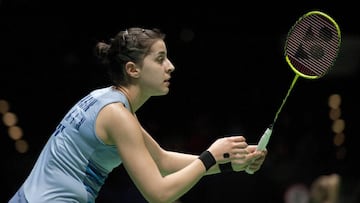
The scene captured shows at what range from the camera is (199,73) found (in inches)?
257

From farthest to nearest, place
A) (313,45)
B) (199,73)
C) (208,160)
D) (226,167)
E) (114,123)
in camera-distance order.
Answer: (199,73), (313,45), (226,167), (208,160), (114,123)

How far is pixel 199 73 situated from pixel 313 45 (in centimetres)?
284

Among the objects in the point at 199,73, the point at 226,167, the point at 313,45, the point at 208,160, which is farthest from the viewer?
the point at 199,73

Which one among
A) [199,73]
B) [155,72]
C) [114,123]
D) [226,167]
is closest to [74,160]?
[114,123]

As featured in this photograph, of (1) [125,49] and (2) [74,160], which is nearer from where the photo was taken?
(2) [74,160]

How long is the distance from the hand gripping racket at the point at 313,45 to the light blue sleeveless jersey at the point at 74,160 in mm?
878

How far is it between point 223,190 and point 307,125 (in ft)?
3.71

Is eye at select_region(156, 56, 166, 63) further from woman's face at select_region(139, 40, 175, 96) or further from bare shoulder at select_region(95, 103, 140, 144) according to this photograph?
bare shoulder at select_region(95, 103, 140, 144)

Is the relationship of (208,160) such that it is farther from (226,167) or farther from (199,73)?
(199,73)

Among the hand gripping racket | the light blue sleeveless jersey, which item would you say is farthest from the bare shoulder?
the hand gripping racket

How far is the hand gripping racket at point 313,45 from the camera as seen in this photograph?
3648 millimetres

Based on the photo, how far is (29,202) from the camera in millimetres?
3098

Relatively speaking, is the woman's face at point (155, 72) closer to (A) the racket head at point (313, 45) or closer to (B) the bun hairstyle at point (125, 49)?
(B) the bun hairstyle at point (125, 49)

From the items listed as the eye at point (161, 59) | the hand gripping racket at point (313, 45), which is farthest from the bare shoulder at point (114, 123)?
the hand gripping racket at point (313, 45)
